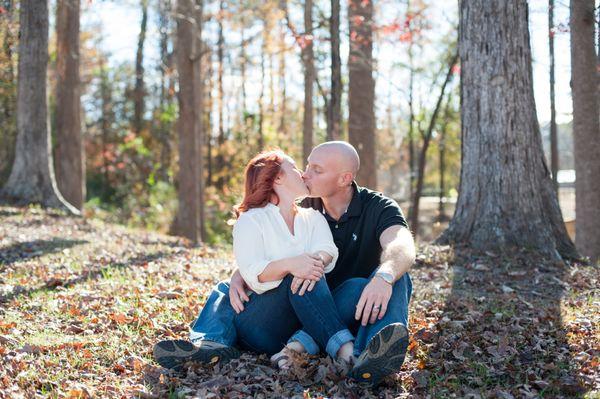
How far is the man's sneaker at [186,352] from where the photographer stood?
3.72m

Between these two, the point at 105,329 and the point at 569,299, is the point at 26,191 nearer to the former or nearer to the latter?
the point at 105,329

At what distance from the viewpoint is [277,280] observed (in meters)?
3.75

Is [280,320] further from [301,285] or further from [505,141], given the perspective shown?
[505,141]

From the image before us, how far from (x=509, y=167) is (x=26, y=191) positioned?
9666 mm

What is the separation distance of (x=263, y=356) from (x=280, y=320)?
1.03 ft

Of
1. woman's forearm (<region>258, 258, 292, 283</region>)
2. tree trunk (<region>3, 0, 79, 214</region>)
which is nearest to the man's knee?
woman's forearm (<region>258, 258, 292, 283</region>)

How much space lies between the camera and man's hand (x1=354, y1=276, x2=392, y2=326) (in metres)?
3.55

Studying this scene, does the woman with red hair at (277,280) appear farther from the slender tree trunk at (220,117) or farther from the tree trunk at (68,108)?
the slender tree trunk at (220,117)

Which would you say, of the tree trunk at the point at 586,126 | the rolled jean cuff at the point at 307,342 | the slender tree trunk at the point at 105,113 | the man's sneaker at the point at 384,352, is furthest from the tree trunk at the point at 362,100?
the slender tree trunk at the point at 105,113

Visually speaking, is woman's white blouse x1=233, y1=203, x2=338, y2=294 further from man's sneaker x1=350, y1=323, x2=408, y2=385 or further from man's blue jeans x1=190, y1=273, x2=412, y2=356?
man's sneaker x1=350, y1=323, x2=408, y2=385

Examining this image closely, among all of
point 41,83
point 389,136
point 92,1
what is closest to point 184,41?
point 92,1

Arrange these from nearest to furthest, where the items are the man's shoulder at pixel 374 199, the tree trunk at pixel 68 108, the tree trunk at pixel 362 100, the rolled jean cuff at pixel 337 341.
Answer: the rolled jean cuff at pixel 337 341 → the man's shoulder at pixel 374 199 → the tree trunk at pixel 362 100 → the tree trunk at pixel 68 108

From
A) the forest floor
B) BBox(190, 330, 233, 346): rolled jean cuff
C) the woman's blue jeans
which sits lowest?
the forest floor

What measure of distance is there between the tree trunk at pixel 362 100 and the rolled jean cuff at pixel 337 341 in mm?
9788
